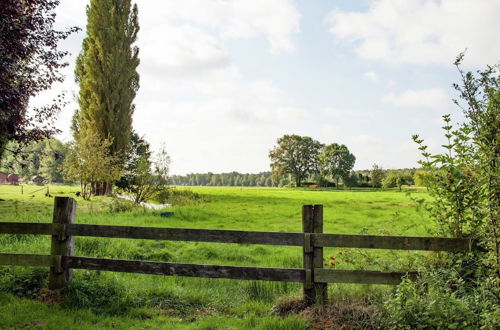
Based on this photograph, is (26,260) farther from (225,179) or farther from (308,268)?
(225,179)

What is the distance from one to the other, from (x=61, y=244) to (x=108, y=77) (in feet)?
89.1

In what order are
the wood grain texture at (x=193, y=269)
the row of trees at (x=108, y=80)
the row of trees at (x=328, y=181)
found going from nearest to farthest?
the wood grain texture at (x=193, y=269) < the row of trees at (x=108, y=80) < the row of trees at (x=328, y=181)

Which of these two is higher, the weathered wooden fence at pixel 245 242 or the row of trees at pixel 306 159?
the row of trees at pixel 306 159

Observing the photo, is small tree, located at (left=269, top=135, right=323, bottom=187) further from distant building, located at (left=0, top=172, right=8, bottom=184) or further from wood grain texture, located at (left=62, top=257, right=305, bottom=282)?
wood grain texture, located at (left=62, top=257, right=305, bottom=282)

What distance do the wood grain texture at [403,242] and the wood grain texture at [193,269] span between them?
70cm

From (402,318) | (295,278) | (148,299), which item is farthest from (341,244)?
(148,299)

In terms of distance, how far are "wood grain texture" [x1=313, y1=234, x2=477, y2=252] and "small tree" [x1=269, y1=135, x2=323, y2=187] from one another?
7544cm

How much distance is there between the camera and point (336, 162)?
79.1 metres

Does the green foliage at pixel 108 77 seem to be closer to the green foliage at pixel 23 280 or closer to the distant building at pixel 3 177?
the green foliage at pixel 23 280

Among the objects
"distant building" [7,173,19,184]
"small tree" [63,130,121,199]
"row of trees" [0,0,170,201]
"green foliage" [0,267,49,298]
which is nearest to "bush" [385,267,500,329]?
"green foliage" [0,267,49,298]

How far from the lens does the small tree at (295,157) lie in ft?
264

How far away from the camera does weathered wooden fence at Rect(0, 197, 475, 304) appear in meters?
4.72

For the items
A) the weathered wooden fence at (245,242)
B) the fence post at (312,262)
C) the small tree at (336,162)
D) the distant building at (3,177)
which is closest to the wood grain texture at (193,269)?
the weathered wooden fence at (245,242)

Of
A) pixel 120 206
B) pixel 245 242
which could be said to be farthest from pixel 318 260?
pixel 120 206
